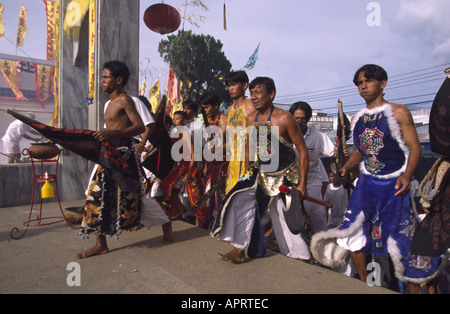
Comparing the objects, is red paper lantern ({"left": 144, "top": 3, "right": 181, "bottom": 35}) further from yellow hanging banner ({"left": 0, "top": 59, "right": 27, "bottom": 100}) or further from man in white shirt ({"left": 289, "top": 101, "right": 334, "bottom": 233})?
yellow hanging banner ({"left": 0, "top": 59, "right": 27, "bottom": 100})

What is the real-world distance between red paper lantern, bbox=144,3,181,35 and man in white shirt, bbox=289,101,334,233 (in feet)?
13.0

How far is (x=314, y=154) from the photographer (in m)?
4.21

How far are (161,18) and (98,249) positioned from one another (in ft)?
17.3

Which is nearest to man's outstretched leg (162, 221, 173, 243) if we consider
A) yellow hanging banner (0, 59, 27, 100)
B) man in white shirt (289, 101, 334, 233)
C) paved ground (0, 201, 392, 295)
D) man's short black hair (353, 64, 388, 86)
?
paved ground (0, 201, 392, 295)

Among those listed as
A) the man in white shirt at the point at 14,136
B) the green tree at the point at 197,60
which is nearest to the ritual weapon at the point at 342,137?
the man in white shirt at the point at 14,136

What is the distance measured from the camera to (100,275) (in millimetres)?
2545

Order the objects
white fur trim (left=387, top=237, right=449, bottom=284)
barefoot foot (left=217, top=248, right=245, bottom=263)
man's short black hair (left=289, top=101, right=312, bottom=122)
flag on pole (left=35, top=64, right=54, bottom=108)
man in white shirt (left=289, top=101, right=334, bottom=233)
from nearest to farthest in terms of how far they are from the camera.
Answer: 1. white fur trim (left=387, top=237, right=449, bottom=284)
2. barefoot foot (left=217, top=248, right=245, bottom=263)
3. man in white shirt (left=289, top=101, right=334, bottom=233)
4. man's short black hair (left=289, top=101, right=312, bottom=122)
5. flag on pole (left=35, top=64, right=54, bottom=108)

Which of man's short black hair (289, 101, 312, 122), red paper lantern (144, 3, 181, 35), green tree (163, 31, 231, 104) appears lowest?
man's short black hair (289, 101, 312, 122)

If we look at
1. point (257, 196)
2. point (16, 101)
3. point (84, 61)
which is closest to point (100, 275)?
point (257, 196)

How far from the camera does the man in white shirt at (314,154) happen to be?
3932mm

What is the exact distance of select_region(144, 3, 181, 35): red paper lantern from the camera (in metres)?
6.68

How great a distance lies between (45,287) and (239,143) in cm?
210

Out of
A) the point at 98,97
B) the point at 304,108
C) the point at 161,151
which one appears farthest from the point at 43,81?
the point at 304,108

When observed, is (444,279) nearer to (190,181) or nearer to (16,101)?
(190,181)
